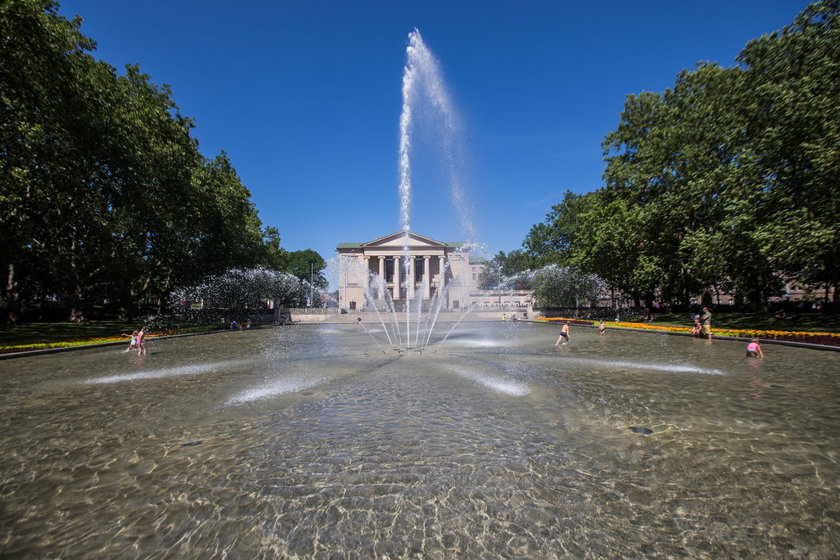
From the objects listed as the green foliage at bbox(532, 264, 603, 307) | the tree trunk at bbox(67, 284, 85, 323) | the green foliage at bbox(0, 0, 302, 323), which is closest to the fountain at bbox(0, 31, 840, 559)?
the green foliage at bbox(0, 0, 302, 323)

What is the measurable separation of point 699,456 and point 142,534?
6.23 m

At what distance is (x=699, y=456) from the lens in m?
5.01

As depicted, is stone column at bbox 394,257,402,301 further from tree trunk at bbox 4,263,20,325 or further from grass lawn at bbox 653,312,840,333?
grass lawn at bbox 653,312,840,333

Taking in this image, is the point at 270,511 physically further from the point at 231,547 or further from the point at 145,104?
the point at 145,104

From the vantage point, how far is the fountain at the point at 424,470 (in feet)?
11.1

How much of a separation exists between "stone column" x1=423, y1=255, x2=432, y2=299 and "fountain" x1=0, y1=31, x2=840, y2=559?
252ft

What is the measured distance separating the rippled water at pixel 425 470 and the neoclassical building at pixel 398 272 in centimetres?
7186

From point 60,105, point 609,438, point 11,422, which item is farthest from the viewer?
point 60,105

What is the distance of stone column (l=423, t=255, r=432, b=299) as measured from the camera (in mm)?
86312

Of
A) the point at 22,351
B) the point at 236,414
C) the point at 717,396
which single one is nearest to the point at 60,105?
the point at 22,351

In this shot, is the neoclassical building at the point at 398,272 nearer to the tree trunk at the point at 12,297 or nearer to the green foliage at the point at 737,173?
Result: the green foliage at the point at 737,173

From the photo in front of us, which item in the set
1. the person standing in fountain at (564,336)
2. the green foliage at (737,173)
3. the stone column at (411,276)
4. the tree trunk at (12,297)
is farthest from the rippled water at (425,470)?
the stone column at (411,276)

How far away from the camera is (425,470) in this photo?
467cm

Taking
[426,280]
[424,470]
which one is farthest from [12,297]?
[426,280]
